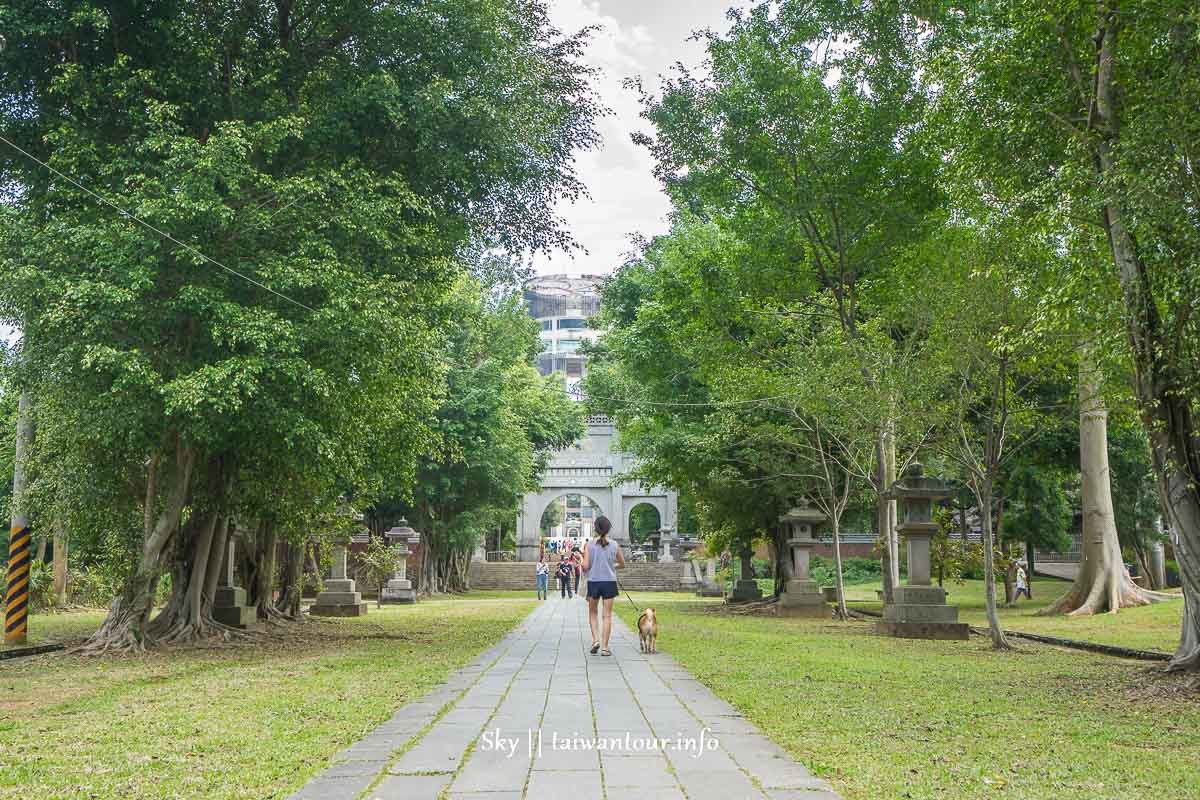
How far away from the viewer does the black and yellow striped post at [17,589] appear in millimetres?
12320

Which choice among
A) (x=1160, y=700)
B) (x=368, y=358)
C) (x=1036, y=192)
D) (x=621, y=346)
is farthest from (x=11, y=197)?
(x=621, y=346)

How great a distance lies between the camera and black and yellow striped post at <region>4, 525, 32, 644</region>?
12.3 metres

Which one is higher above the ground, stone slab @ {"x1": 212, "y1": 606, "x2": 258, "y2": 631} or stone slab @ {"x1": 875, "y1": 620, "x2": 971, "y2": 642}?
→ stone slab @ {"x1": 212, "y1": 606, "x2": 258, "y2": 631}

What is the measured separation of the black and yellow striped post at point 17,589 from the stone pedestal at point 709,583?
21841mm

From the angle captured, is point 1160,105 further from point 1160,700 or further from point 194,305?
point 194,305

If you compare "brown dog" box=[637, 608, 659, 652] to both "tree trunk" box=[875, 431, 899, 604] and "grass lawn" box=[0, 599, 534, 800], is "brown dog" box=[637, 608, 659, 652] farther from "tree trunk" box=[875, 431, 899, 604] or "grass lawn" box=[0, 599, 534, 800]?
"tree trunk" box=[875, 431, 899, 604]

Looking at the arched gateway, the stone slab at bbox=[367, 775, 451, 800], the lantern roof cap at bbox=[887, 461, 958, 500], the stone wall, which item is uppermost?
the arched gateway

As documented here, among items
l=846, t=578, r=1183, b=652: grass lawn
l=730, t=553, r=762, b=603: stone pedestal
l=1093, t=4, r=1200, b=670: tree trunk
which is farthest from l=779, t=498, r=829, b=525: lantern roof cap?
l=1093, t=4, r=1200, b=670: tree trunk

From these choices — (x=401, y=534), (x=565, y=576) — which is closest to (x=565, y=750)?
(x=401, y=534)

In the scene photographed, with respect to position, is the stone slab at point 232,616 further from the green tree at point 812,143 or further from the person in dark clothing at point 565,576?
the person in dark clothing at point 565,576

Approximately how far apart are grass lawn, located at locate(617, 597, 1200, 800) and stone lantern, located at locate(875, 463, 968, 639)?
6.66ft

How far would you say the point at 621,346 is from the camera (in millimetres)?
24750

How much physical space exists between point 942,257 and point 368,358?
7.86 metres

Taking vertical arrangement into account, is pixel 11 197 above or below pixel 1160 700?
above
